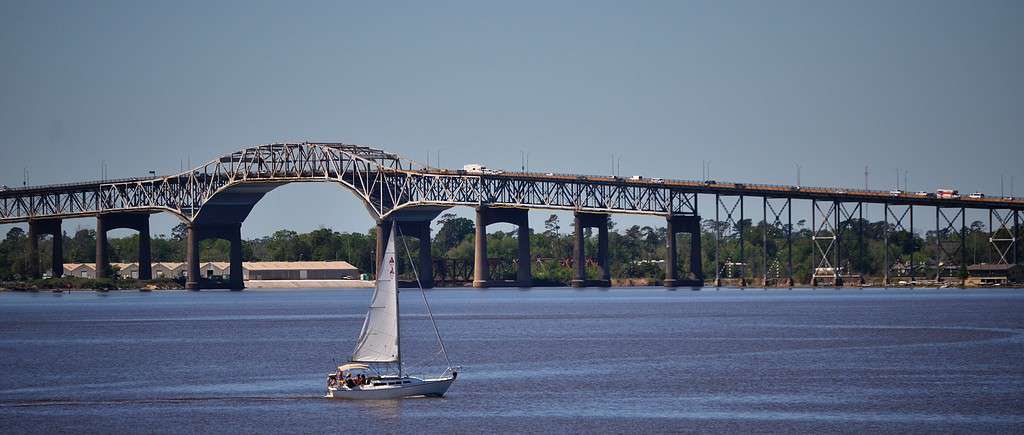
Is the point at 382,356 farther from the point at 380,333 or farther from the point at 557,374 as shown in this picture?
the point at 557,374

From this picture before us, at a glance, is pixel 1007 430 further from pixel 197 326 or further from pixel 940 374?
pixel 197 326

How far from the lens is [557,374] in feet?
228

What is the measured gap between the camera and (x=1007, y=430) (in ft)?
163

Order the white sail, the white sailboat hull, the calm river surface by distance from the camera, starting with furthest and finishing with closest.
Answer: the white sailboat hull
the white sail
the calm river surface

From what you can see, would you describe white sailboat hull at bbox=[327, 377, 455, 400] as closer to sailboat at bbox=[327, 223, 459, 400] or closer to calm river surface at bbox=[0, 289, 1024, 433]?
sailboat at bbox=[327, 223, 459, 400]

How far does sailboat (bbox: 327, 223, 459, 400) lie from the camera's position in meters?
56.8

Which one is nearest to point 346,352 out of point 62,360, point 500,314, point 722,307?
point 62,360

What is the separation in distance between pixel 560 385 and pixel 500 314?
72269mm

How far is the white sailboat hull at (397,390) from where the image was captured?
57406 mm

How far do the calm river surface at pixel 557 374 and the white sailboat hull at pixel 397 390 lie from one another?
0.48m

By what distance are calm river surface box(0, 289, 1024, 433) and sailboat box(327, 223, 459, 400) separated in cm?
Answer: 63

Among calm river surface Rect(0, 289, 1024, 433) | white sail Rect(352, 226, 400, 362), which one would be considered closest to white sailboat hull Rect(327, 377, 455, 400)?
calm river surface Rect(0, 289, 1024, 433)

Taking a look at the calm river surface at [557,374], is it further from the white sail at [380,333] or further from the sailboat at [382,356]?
the white sail at [380,333]

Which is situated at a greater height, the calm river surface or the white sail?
the white sail
